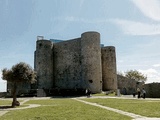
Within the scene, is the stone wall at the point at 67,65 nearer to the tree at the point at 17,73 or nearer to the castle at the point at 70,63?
the castle at the point at 70,63

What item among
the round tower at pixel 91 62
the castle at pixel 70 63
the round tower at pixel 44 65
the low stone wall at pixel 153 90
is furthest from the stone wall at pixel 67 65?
the low stone wall at pixel 153 90

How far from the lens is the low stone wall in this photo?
1179 inches

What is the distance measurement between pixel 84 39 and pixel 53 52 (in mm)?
10135

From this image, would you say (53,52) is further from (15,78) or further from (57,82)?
(15,78)

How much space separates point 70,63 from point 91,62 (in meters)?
7.00

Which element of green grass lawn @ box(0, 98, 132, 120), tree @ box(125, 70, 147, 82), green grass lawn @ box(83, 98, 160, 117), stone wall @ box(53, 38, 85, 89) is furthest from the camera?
tree @ box(125, 70, 147, 82)

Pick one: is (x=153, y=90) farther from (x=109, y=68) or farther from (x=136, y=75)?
(x=136, y=75)

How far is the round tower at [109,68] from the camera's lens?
50.9 m

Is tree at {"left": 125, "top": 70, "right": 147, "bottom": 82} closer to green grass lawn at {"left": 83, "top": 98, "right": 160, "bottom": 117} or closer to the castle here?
the castle

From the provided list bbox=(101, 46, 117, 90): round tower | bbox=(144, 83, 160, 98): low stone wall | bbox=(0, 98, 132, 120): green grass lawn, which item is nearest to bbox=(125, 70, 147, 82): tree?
bbox=(101, 46, 117, 90): round tower

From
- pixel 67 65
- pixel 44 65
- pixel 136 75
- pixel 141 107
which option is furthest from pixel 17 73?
pixel 136 75

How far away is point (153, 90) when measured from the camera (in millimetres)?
30656

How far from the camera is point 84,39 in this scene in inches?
1871

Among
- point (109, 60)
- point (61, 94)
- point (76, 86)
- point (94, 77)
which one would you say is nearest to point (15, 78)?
point (61, 94)
